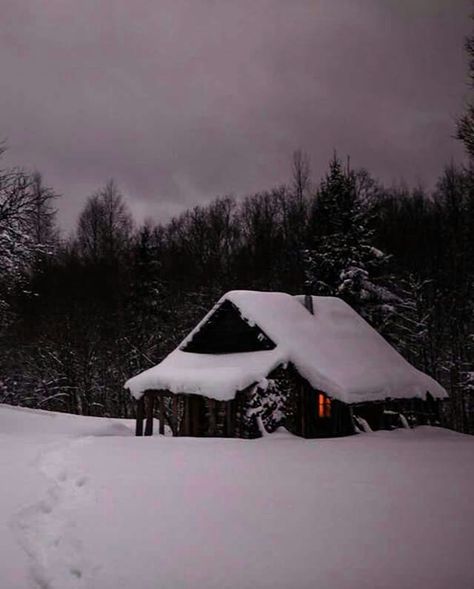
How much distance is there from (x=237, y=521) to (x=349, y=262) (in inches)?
935

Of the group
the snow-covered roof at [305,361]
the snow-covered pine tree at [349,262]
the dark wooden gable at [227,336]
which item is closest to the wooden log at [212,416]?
the snow-covered roof at [305,361]

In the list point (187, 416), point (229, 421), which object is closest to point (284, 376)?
point (229, 421)

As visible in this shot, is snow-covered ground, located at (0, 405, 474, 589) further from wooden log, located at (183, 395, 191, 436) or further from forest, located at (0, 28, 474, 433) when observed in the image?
Result: forest, located at (0, 28, 474, 433)

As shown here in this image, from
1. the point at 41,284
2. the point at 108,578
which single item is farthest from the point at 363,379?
the point at 41,284

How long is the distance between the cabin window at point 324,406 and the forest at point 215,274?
7550 millimetres

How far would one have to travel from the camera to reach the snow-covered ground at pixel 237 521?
5207mm

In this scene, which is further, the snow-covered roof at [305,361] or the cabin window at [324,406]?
the cabin window at [324,406]

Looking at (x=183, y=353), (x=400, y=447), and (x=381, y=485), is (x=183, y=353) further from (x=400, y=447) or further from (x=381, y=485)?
(x=381, y=485)

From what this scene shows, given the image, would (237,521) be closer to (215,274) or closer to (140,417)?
(140,417)

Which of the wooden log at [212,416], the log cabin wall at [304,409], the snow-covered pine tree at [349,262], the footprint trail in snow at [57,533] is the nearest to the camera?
the footprint trail in snow at [57,533]

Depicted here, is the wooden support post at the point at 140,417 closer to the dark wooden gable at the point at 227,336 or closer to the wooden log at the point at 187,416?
the wooden log at the point at 187,416

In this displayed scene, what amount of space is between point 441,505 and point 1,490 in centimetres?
693

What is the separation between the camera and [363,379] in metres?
19.5

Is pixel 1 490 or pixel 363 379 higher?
pixel 363 379
